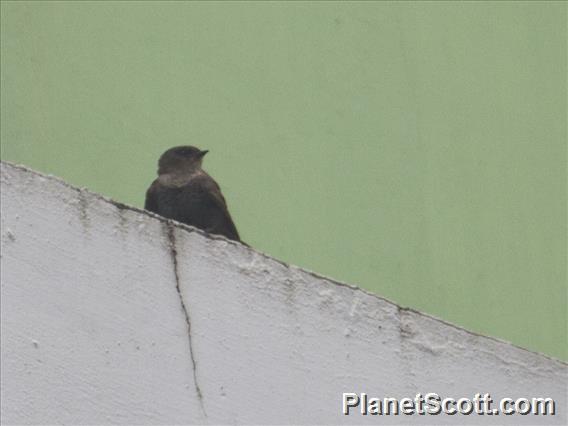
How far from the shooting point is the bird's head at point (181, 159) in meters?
5.56

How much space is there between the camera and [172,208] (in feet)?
18.2

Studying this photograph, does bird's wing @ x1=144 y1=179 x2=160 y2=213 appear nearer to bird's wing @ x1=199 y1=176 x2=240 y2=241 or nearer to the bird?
the bird

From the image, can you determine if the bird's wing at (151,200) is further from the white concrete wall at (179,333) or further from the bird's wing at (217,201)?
the white concrete wall at (179,333)

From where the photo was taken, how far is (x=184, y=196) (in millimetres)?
5586

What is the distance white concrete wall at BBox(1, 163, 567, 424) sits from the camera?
345cm

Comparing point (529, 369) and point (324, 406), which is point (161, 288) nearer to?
Answer: point (324, 406)

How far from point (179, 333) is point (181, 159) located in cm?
208

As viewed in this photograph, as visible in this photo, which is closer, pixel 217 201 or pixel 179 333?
pixel 179 333

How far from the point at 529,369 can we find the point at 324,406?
0.49 meters

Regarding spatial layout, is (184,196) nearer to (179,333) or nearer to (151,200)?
(151,200)

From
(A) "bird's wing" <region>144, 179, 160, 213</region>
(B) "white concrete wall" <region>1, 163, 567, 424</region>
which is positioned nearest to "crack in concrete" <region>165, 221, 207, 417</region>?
(B) "white concrete wall" <region>1, 163, 567, 424</region>

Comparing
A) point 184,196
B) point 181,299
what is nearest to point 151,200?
point 184,196

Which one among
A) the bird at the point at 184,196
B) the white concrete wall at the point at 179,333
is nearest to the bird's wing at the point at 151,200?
the bird at the point at 184,196

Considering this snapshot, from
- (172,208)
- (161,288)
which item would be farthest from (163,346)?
(172,208)
